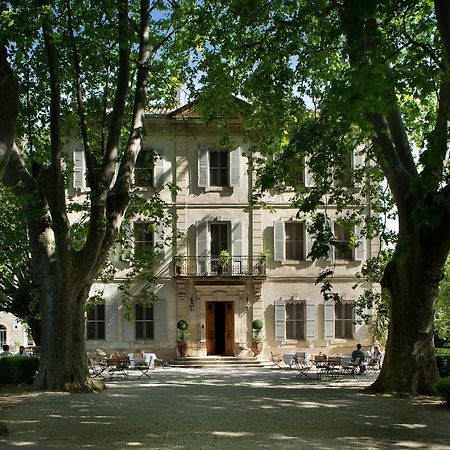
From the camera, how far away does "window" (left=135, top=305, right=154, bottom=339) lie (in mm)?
27219

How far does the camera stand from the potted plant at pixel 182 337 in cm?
2666

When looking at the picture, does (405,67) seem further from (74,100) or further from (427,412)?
(74,100)

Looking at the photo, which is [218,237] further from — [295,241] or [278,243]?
[295,241]

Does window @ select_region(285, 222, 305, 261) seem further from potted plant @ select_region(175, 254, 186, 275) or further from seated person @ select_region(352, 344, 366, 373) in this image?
seated person @ select_region(352, 344, 366, 373)

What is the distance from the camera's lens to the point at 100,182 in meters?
14.6

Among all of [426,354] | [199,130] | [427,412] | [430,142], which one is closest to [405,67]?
[430,142]

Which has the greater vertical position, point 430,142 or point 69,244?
point 430,142

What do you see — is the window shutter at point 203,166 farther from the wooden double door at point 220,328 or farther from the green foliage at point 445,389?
the green foliage at point 445,389

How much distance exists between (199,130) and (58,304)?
1421 cm

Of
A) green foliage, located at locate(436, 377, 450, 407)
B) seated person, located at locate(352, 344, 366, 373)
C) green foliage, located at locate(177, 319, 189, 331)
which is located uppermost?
green foliage, located at locate(177, 319, 189, 331)

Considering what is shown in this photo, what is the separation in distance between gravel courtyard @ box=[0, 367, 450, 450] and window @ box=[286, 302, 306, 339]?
11420mm

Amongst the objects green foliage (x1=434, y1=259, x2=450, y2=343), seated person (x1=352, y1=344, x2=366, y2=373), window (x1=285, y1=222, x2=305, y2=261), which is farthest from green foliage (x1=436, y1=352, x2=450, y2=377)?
window (x1=285, y1=222, x2=305, y2=261)

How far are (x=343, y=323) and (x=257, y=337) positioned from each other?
347 centimetres

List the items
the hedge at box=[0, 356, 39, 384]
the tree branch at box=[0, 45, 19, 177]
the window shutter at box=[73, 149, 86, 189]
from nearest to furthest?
the tree branch at box=[0, 45, 19, 177]
the hedge at box=[0, 356, 39, 384]
the window shutter at box=[73, 149, 86, 189]
